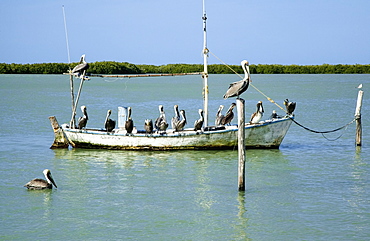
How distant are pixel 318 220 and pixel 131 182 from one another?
4722 millimetres

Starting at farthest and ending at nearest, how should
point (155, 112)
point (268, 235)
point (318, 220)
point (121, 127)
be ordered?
1. point (155, 112)
2. point (121, 127)
3. point (318, 220)
4. point (268, 235)

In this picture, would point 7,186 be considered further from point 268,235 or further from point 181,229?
point 268,235

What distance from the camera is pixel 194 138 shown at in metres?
17.0

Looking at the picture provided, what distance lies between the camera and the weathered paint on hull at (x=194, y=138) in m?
17.0

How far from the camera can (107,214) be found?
11.4 metres

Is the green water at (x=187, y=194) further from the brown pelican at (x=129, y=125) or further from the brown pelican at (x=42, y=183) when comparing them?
the brown pelican at (x=129, y=125)

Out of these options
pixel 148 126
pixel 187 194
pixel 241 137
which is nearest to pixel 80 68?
pixel 148 126

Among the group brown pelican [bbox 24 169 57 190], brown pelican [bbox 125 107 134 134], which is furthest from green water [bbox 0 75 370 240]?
brown pelican [bbox 125 107 134 134]

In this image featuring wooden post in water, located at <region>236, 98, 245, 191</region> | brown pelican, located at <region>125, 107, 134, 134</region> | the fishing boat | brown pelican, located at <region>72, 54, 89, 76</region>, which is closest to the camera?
wooden post in water, located at <region>236, 98, 245, 191</region>

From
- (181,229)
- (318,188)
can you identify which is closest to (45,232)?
(181,229)

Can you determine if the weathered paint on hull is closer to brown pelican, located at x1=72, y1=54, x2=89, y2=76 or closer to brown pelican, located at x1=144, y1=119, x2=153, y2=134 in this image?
brown pelican, located at x1=144, y1=119, x2=153, y2=134

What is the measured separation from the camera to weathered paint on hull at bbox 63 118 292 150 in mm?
16953

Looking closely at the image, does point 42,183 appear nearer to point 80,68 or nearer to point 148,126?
point 148,126

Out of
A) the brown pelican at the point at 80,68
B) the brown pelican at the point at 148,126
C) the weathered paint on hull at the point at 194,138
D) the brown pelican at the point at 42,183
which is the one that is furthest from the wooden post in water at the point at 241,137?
the brown pelican at the point at 80,68
